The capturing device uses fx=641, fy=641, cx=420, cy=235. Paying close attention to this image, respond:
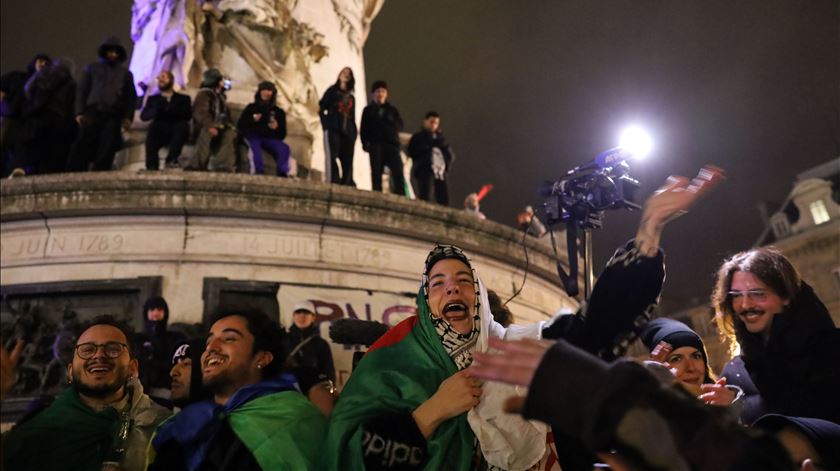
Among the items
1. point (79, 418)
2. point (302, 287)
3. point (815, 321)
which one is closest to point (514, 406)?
point (815, 321)

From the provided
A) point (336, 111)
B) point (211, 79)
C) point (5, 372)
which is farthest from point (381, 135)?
point (5, 372)

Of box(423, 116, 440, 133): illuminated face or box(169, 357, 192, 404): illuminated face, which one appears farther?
box(423, 116, 440, 133): illuminated face

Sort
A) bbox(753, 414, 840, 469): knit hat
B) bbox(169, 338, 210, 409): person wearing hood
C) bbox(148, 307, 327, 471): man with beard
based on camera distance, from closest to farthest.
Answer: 1. bbox(753, 414, 840, 469): knit hat
2. bbox(148, 307, 327, 471): man with beard
3. bbox(169, 338, 210, 409): person wearing hood

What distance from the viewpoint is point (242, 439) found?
9.36 ft

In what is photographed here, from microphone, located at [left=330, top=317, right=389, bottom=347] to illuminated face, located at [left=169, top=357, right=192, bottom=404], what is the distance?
2185 mm

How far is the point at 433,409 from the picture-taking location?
2.42m

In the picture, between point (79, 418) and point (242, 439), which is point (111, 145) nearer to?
point (79, 418)

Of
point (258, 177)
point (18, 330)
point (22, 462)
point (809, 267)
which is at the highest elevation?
point (809, 267)

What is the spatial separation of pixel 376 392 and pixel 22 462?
6.10ft

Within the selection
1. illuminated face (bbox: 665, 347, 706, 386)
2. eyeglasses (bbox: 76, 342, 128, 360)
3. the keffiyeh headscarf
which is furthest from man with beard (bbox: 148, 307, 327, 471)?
illuminated face (bbox: 665, 347, 706, 386)

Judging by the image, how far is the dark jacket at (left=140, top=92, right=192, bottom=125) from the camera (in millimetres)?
9828

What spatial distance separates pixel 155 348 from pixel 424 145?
6.25 metres

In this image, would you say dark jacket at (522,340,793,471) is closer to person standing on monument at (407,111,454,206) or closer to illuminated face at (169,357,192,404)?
illuminated face at (169,357,192,404)

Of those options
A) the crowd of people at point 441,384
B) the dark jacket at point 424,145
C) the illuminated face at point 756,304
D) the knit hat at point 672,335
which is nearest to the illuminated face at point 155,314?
the crowd of people at point 441,384
